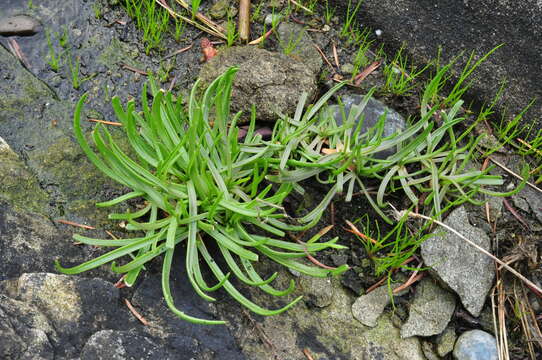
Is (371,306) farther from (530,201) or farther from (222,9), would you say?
(222,9)

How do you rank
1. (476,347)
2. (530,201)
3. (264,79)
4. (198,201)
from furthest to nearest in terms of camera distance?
(530,201) < (264,79) < (476,347) < (198,201)

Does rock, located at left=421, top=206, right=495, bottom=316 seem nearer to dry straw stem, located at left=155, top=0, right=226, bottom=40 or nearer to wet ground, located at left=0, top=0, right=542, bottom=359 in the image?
wet ground, located at left=0, top=0, right=542, bottom=359

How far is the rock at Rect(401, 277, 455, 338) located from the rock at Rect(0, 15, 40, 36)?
247 cm

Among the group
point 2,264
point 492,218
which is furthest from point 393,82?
point 2,264

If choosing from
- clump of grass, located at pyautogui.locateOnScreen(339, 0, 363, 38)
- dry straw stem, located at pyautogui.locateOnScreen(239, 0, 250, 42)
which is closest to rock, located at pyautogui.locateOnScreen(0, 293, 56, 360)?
dry straw stem, located at pyautogui.locateOnScreen(239, 0, 250, 42)

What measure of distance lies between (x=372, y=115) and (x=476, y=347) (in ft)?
4.14

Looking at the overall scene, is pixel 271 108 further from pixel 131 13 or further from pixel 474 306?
pixel 474 306

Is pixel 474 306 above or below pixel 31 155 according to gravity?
above

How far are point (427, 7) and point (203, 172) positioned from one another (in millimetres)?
1698

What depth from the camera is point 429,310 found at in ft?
8.42

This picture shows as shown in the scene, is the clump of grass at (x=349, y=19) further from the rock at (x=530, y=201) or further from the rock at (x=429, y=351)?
the rock at (x=429, y=351)

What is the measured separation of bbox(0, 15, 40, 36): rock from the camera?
2.90m

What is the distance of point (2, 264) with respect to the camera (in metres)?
2.07

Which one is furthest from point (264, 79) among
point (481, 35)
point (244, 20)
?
point (481, 35)
